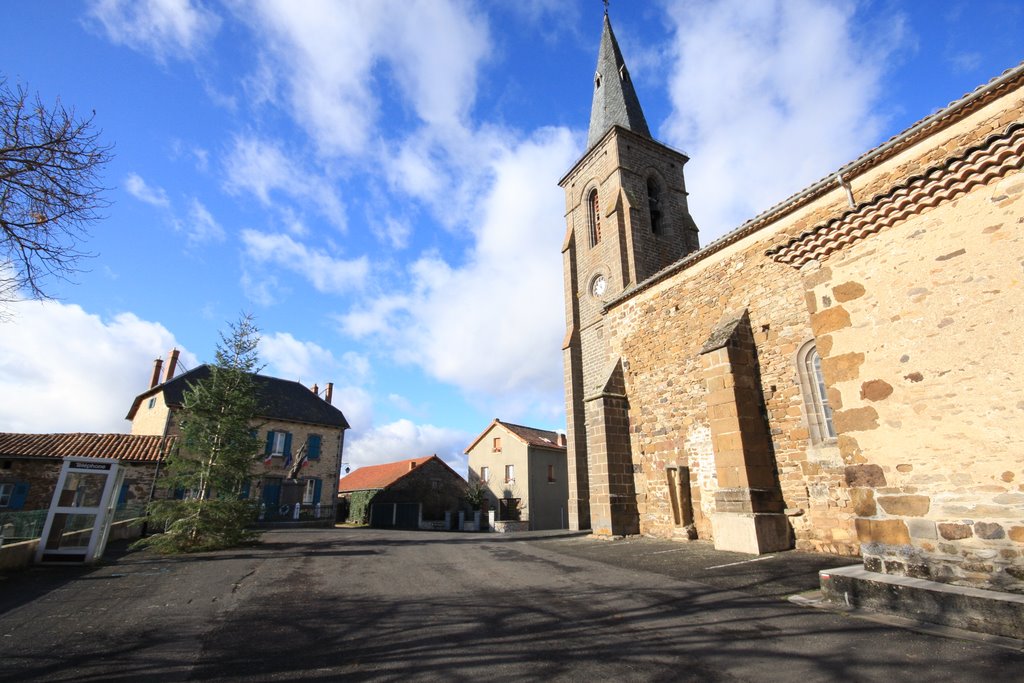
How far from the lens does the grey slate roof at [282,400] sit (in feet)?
80.5

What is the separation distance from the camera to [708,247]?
10.5 m

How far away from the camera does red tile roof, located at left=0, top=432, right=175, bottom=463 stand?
713 inches

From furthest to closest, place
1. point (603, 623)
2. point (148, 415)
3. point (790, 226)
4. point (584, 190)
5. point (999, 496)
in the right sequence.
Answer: point (148, 415)
point (584, 190)
point (790, 226)
point (603, 623)
point (999, 496)

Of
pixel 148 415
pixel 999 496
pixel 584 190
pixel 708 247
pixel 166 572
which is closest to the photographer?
pixel 999 496

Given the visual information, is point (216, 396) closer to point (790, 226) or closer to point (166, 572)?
point (166, 572)

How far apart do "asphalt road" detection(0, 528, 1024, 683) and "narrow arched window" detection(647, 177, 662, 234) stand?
54.3 ft

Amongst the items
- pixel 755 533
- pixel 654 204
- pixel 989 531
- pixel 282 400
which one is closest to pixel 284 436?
pixel 282 400

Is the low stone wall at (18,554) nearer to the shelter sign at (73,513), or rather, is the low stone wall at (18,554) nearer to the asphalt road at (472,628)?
the shelter sign at (73,513)

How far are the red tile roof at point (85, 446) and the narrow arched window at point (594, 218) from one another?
1926 cm

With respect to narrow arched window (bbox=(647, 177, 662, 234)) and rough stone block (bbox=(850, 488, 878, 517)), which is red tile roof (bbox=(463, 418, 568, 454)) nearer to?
narrow arched window (bbox=(647, 177, 662, 234))

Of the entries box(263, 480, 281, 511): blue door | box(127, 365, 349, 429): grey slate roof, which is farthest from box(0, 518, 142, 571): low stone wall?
box(263, 480, 281, 511): blue door

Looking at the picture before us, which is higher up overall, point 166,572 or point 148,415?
point 148,415

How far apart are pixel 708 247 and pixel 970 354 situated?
6.88 metres

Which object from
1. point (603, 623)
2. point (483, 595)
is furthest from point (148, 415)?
point (603, 623)
